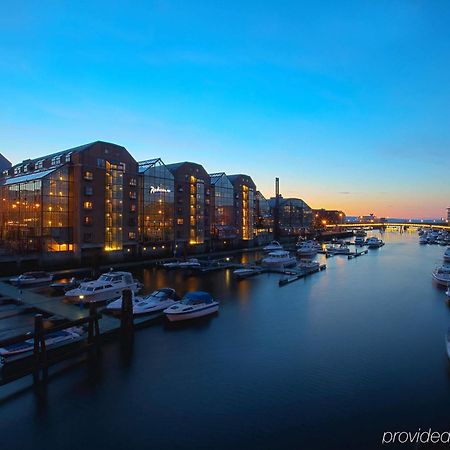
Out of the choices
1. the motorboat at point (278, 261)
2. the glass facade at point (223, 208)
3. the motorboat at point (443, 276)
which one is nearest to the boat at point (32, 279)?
the motorboat at point (278, 261)

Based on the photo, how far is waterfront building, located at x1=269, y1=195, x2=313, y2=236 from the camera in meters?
152

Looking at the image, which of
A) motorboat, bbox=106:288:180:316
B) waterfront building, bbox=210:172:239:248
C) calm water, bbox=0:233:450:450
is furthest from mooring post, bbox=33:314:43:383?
waterfront building, bbox=210:172:239:248

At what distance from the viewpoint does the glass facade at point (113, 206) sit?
67.6 m

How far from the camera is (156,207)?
7888 centimetres

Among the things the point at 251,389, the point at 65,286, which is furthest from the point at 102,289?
the point at 251,389

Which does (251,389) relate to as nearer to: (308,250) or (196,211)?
(196,211)

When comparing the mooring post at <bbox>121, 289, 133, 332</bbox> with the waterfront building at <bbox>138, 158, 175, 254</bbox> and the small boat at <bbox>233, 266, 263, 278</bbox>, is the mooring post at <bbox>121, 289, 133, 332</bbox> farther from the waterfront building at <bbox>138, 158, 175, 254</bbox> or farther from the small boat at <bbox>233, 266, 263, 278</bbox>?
the waterfront building at <bbox>138, 158, 175, 254</bbox>

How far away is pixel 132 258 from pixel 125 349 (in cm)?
4759

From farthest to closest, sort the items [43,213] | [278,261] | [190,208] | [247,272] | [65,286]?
[190,208]
[278,261]
[247,272]
[43,213]
[65,286]

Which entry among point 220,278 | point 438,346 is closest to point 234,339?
point 438,346

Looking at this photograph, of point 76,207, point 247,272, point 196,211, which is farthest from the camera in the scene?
point 196,211

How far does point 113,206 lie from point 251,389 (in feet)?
185

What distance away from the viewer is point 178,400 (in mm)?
19516

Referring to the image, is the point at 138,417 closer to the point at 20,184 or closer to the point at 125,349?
the point at 125,349
